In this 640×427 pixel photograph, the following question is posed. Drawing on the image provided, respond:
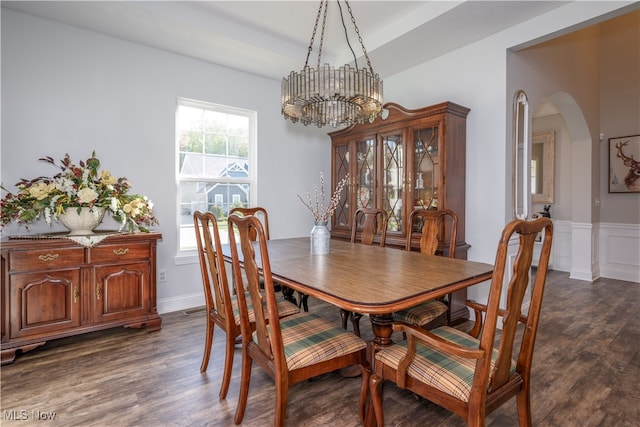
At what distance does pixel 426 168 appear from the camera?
3338 millimetres

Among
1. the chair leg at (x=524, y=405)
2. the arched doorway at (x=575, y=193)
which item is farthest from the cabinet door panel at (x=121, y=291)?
the arched doorway at (x=575, y=193)

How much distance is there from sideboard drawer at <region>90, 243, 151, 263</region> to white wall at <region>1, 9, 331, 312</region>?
0.56 meters

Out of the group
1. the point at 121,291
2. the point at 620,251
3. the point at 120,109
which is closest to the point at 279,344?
the point at 121,291

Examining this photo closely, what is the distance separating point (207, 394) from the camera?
1990mm

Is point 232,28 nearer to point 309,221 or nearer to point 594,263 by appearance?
point 309,221

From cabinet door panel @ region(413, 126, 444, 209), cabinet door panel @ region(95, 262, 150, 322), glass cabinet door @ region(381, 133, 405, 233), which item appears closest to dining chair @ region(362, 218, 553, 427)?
cabinet door panel @ region(413, 126, 444, 209)

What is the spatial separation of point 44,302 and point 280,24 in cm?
311

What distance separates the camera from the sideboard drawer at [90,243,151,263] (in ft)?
8.83

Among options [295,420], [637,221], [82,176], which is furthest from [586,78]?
[82,176]

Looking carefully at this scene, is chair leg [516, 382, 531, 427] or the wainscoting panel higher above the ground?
the wainscoting panel

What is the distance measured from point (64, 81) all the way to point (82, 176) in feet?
3.16

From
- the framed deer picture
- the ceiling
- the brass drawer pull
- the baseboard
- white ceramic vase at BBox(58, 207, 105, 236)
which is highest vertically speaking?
the ceiling

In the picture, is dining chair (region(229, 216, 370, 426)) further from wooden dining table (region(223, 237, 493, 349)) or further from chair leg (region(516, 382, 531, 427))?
chair leg (region(516, 382, 531, 427))

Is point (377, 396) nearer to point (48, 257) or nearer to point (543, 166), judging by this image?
point (48, 257)
